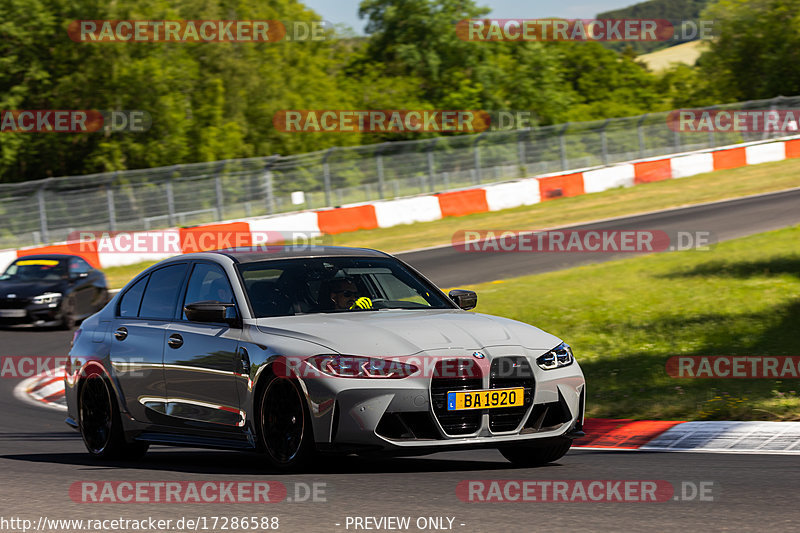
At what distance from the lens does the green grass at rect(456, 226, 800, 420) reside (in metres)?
9.97

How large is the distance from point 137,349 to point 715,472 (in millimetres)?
4055

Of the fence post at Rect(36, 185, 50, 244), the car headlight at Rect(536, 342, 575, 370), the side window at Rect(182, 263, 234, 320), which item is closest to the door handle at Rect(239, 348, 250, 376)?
the side window at Rect(182, 263, 234, 320)

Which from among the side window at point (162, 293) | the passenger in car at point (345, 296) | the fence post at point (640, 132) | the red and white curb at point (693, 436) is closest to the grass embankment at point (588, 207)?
the fence post at point (640, 132)

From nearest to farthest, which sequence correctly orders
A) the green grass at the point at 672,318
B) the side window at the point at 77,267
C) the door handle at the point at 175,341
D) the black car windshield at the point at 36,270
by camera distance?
1. the door handle at the point at 175,341
2. the green grass at the point at 672,318
3. the black car windshield at the point at 36,270
4. the side window at the point at 77,267

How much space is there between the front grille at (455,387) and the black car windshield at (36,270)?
14706 mm

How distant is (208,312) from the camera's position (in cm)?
731

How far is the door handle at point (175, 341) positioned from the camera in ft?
25.7

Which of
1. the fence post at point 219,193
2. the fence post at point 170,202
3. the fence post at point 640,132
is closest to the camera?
the fence post at point 170,202

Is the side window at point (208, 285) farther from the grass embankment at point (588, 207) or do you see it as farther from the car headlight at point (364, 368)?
the grass embankment at point (588, 207)

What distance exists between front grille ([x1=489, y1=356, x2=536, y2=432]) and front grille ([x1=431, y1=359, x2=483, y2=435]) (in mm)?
105

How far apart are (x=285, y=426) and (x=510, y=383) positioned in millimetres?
1366

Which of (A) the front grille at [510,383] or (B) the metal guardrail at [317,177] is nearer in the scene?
(A) the front grille at [510,383]

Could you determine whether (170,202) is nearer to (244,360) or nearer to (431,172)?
(431,172)

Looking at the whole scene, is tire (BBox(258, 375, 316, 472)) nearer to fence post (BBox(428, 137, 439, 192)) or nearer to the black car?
the black car
